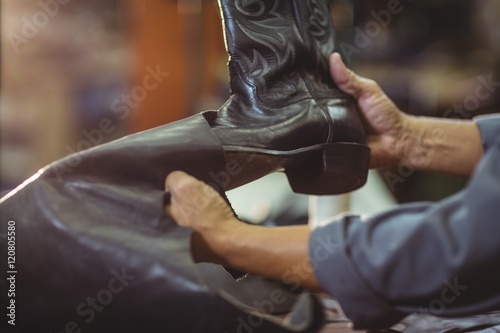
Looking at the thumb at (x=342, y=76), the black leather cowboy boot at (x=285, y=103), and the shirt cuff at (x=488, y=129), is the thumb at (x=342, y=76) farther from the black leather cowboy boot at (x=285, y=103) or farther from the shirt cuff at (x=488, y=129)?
the shirt cuff at (x=488, y=129)

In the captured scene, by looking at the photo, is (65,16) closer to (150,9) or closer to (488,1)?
(150,9)

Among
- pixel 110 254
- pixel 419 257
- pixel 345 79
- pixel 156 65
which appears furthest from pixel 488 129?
pixel 156 65

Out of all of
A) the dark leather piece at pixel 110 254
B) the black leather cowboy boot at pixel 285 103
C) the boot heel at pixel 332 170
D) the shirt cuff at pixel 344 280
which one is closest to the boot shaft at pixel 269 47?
the black leather cowboy boot at pixel 285 103

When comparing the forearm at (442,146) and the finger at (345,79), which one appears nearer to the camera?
the finger at (345,79)

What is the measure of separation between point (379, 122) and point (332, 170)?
26 cm

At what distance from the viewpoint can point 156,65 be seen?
3.76 m

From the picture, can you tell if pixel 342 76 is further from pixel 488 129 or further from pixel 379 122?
pixel 488 129

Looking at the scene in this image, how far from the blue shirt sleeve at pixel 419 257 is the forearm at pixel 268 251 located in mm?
21

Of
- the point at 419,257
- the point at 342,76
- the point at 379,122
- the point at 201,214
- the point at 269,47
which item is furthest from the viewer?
the point at 379,122

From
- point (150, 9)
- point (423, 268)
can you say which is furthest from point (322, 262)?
point (150, 9)

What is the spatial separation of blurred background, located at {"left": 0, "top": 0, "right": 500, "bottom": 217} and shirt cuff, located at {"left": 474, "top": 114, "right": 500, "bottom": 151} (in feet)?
7.61

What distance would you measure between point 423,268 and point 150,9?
3.13 meters

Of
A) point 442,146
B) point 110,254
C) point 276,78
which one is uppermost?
point 276,78

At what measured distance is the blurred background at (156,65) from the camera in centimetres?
374
